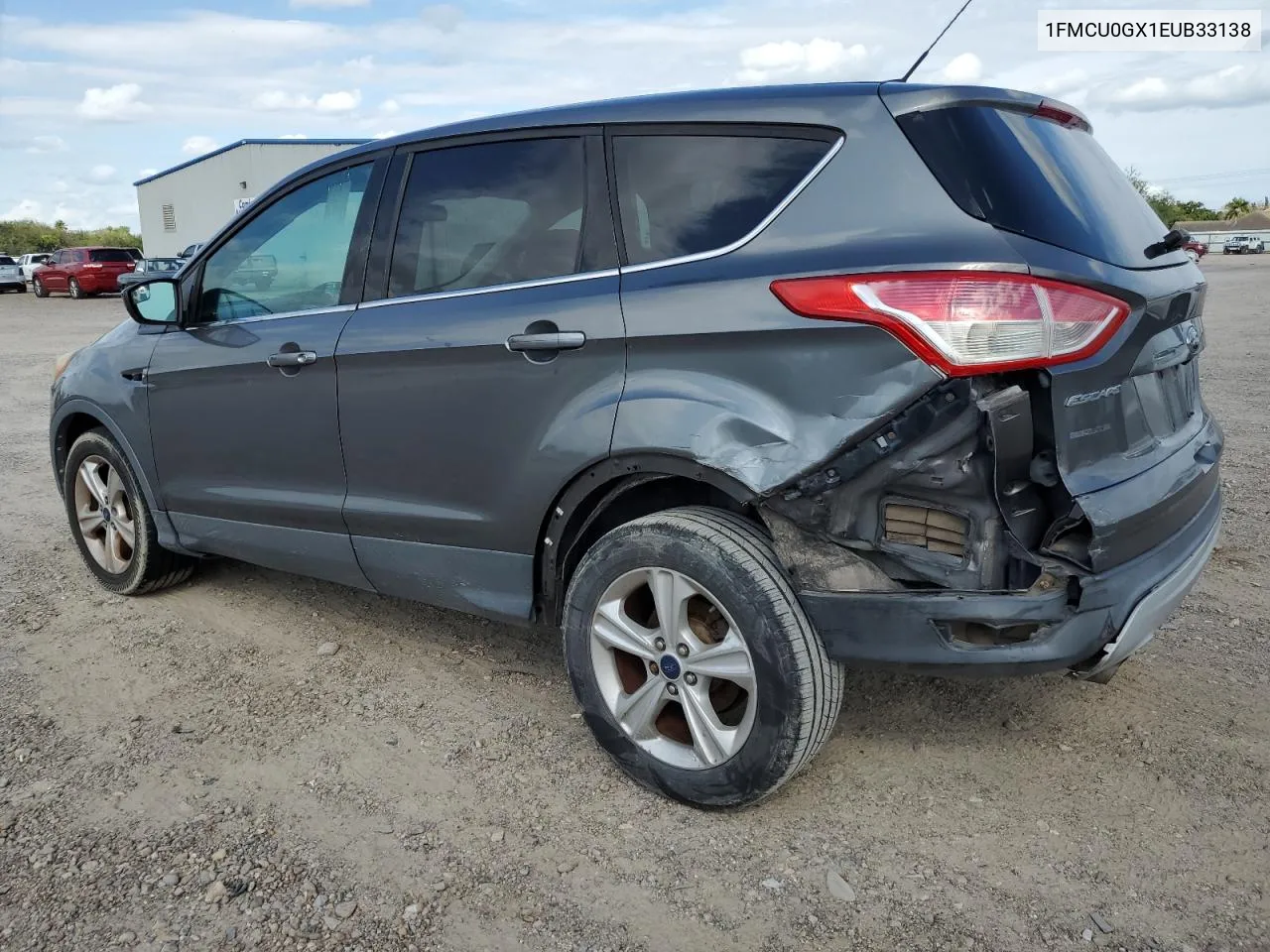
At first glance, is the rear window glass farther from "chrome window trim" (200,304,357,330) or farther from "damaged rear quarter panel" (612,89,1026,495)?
"chrome window trim" (200,304,357,330)

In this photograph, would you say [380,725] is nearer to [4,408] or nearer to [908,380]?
[908,380]

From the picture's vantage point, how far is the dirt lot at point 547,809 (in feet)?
7.82

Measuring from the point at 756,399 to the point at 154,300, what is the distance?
2.81 meters

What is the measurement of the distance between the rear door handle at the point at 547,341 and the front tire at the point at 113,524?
92.3 inches

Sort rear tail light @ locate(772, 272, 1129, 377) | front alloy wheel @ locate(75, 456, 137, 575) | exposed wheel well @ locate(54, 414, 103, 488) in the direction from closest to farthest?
1. rear tail light @ locate(772, 272, 1129, 377)
2. front alloy wheel @ locate(75, 456, 137, 575)
3. exposed wheel well @ locate(54, 414, 103, 488)

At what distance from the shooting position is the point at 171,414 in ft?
13.5

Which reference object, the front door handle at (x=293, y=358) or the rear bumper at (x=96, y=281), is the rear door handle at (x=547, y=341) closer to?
the front door handle at (x=293, y=358)

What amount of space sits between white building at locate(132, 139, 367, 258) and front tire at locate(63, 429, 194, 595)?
30.6 meters

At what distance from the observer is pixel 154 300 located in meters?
4.13

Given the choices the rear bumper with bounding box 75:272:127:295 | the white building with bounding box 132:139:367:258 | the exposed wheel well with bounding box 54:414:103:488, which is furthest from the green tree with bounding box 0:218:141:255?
the exposed wheel well with bounding box 54:414:103:488

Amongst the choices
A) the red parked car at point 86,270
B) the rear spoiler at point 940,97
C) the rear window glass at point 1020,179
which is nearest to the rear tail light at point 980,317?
the rear window glass at point 1020,179

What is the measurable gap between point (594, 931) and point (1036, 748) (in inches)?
58.1

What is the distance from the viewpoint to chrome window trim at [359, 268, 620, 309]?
113 inches

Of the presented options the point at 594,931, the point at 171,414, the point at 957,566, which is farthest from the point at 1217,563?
the point at 171,414
